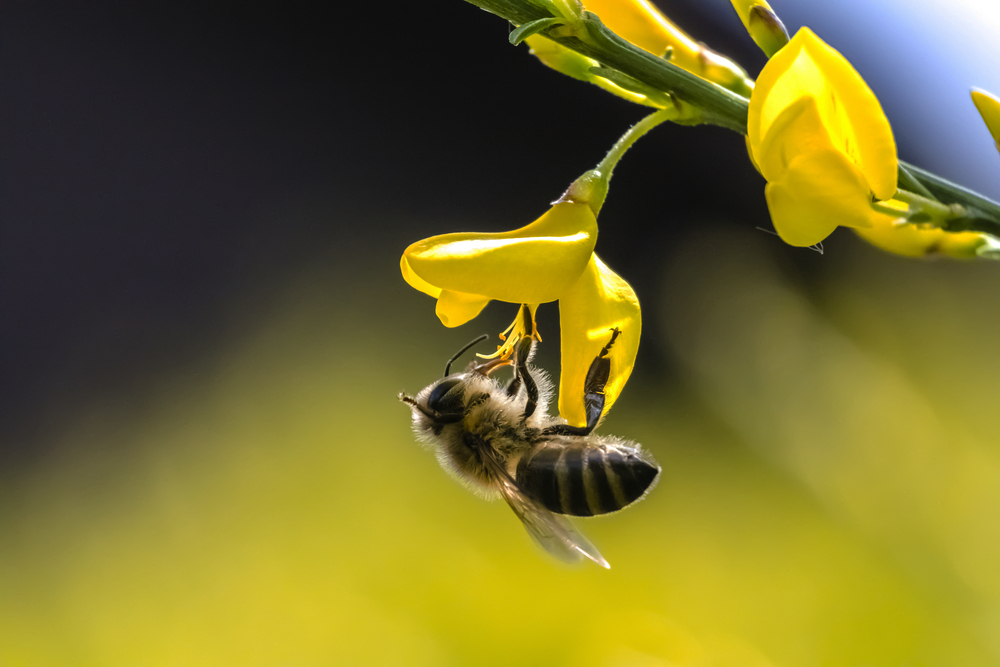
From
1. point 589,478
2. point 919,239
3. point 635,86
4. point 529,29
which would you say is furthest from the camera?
point 589,478

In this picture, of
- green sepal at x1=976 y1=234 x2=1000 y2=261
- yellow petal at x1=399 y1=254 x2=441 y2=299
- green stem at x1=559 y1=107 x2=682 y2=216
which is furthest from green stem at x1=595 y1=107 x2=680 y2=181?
green sepal at x1=976 y1=234 x2=1000 y2=261

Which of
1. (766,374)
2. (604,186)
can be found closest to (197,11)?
(766,374)

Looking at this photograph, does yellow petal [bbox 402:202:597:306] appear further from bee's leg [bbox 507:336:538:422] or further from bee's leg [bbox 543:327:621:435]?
bee's leg [bbox 507:336:538:422]

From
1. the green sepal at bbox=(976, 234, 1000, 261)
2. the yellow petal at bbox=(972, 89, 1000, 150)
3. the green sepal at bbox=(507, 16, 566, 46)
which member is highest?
the yellow petal at bbox=(972, 89, 1000, 150)

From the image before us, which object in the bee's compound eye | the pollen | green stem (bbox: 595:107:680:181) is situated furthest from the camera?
the bee's compound eye

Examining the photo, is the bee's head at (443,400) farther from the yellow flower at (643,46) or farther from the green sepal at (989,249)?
the green sepal at (989,249)

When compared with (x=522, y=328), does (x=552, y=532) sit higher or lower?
lower

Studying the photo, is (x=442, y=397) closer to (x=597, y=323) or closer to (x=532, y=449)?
(x=532, y=449)

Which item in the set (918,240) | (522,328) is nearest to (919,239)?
(918,240)

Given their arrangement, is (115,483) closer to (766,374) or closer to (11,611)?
(11,611)
